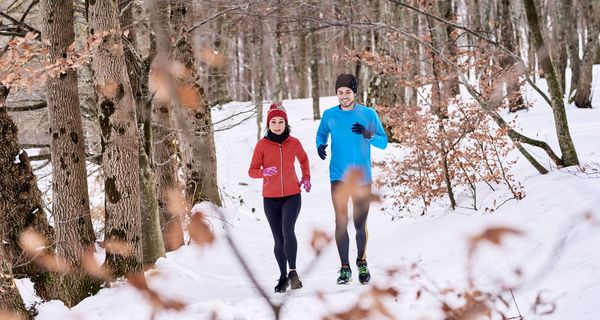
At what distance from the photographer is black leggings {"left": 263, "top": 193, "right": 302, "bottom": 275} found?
4738 mm

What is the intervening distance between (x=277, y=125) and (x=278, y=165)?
360mm

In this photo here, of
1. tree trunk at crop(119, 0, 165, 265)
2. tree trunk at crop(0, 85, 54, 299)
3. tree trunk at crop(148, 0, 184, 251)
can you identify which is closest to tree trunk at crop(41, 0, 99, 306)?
tree trunk at crop(0, 85, 54, 299)

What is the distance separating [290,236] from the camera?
4.77 m

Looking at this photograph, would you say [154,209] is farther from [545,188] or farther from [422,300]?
[545,188]

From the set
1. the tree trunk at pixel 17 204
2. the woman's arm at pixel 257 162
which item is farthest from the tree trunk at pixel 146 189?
the woman's arm at pixel 257 162

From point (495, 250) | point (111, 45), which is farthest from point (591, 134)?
point (111, 45)

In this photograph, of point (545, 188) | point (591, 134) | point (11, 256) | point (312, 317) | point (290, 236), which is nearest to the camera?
point (312, 317)

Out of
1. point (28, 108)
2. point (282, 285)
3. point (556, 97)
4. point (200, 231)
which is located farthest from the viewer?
point (28, 108)

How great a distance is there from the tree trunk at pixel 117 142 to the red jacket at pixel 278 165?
132 cm

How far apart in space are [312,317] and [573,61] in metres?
13.6

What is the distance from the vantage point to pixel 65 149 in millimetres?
5523

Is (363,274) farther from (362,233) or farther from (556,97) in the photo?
(556,97)

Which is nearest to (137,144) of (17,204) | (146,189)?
(146,189)

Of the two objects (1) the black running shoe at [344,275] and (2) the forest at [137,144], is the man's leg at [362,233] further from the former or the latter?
(2) the forest at [137,144]
